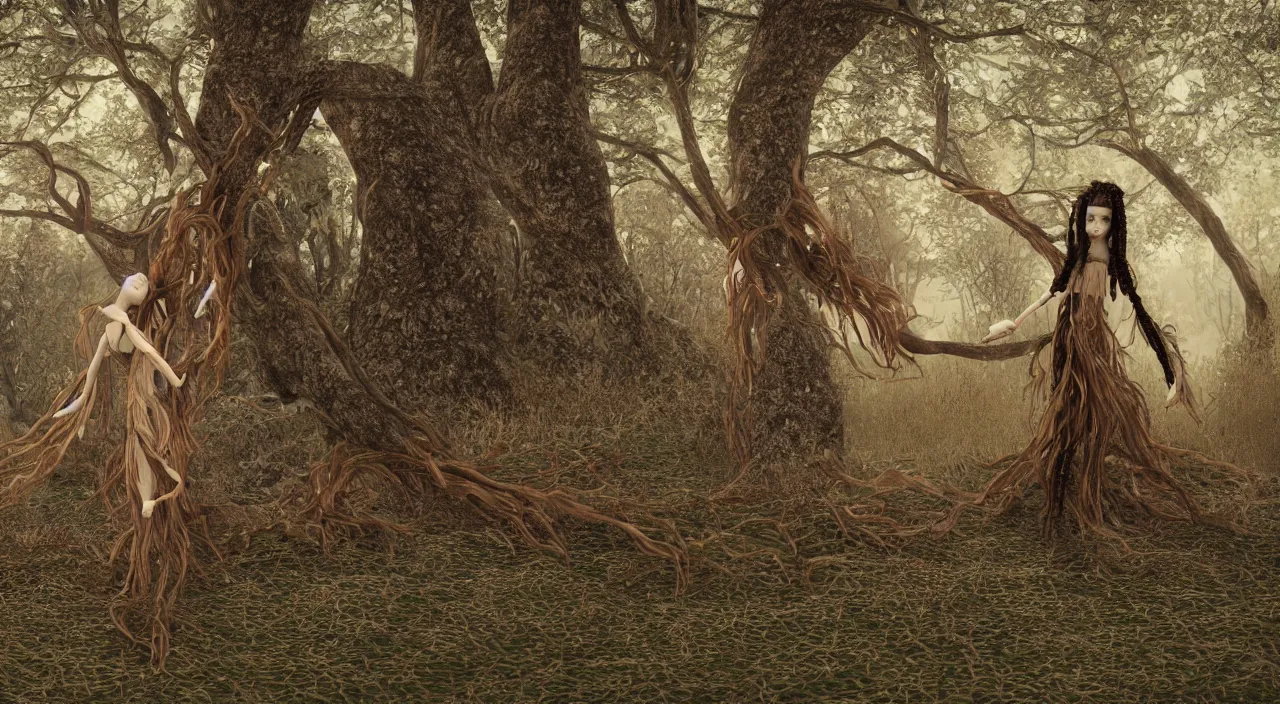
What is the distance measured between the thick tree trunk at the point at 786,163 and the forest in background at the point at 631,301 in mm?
26

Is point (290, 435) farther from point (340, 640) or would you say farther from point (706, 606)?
point (706, 606)

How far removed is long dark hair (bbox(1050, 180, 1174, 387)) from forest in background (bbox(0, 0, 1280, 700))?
22.1 inches

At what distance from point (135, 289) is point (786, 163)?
164 inches

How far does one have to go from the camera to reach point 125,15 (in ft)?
39.4

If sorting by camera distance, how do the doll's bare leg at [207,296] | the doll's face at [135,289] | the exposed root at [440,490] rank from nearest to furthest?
the doll's face at [135,289], the doll's bare leg at [207,296], the exposed root at [440,490]

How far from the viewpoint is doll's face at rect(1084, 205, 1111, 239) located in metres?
5.94

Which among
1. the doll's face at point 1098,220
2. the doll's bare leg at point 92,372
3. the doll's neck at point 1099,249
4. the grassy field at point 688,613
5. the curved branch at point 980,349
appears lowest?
the grassy field at point 688,613

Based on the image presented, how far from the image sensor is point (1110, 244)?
6016 mm

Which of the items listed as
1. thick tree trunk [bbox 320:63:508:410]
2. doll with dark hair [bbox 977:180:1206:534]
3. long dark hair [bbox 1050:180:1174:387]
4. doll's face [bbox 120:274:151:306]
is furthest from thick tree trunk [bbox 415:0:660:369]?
doll's face [bbox 120:274:151:306]

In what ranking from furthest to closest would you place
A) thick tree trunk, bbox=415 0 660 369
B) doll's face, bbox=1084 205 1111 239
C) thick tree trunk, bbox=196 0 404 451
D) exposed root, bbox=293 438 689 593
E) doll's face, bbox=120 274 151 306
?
thick tree trunk, bbox=415 0 660 369, thick tree trunk, bbox=196 0 404 451, exposed root, bbox=293 438 689 593, doll's face, bbox=1084 205 1111 239, doll's face, bbox=120 274 151 306

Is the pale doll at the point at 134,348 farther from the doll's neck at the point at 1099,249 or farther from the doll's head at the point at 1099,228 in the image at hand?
the doll's neck at the point at 1099,249

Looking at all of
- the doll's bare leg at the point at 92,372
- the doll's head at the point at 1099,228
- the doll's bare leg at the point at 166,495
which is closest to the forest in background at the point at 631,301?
the doll's head at the point at 1099,228

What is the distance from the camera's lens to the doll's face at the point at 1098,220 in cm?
594

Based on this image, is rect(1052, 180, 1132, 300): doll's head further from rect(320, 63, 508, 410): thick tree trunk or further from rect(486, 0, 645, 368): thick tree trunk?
rect(320, 63, 508, 410): thick tree trunk
